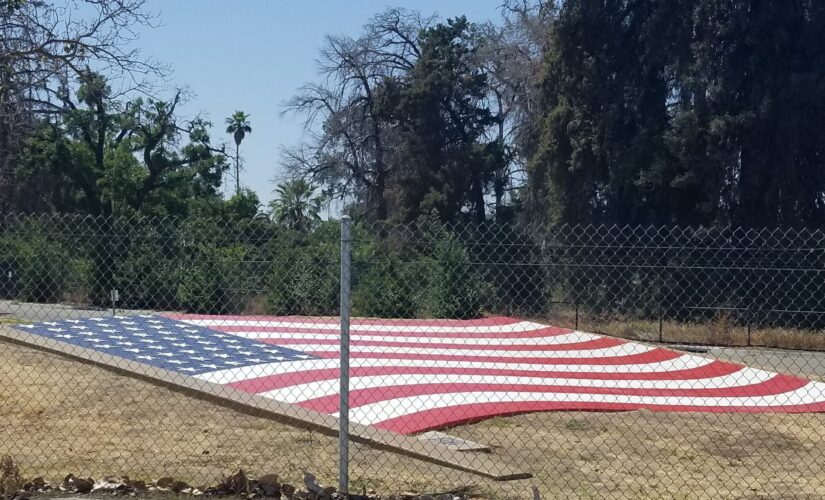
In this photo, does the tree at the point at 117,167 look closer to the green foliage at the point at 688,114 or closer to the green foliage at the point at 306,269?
the green foliage at the point at 688,114

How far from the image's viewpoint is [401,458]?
7066mm

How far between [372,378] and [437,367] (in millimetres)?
1340

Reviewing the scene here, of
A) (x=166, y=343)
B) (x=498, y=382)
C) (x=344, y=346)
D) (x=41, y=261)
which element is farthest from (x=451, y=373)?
(x=344, y=346)

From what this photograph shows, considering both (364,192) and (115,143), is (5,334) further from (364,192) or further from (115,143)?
(115,143)

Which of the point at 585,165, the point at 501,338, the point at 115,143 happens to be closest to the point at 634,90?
the point at 585,165

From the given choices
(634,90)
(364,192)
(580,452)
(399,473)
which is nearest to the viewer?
(399,473)

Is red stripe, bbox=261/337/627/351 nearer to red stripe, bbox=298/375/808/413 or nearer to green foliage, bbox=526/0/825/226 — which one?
red stripe, bbox=298/375/808/413

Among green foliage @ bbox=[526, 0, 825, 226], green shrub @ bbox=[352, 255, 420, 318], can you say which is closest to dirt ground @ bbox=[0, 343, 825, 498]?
green shrub @ bbox=[352, 255, 420, 318]

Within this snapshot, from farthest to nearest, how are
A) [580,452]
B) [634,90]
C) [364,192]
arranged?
[364,192], [634,90], [580,452]

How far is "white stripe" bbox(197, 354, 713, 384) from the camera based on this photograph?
11.2 m

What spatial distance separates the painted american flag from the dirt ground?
0.72 m

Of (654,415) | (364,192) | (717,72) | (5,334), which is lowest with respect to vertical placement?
(654,415)

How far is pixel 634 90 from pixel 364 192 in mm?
13912

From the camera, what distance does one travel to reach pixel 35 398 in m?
9.08
